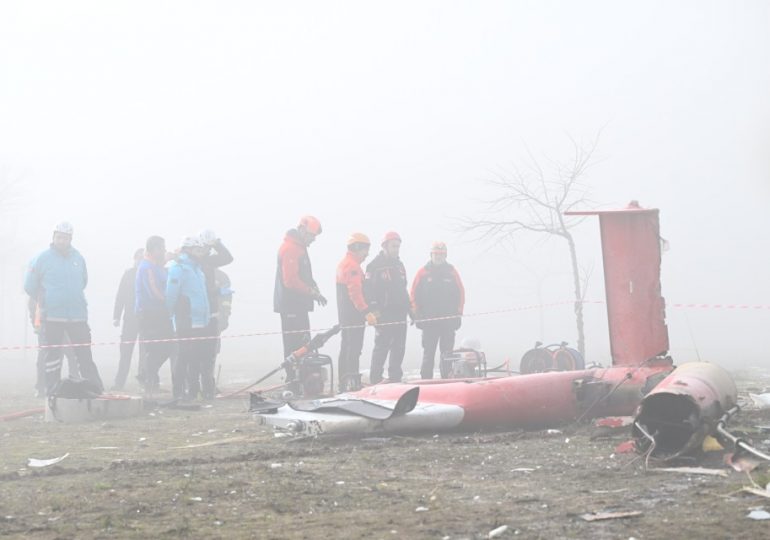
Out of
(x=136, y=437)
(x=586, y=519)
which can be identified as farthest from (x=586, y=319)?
(x=586, y=519)

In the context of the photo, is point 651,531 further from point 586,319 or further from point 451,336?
point 586,319

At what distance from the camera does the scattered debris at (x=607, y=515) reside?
4.87 m

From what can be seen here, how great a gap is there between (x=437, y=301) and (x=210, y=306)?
3.39m

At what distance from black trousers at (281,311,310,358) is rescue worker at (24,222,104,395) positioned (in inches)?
94.9

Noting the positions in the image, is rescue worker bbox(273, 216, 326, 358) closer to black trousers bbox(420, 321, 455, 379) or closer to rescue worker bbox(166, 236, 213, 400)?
rescue worker bbox(166, 236, 213, 400)

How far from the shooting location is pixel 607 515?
16.1 ft

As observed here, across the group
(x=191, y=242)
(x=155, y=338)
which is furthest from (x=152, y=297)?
(x=191, y=242)

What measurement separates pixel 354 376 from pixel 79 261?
3642 millimetres

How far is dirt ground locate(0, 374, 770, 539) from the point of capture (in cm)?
482

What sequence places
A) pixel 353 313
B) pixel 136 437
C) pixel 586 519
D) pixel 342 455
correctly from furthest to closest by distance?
pixel 353 313 < pixel 136 437 < pixel 342 455 < pixel 586 519

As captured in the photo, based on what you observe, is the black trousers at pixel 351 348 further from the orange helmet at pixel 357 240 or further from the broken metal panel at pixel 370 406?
the broken metal panel at pixel 370 406

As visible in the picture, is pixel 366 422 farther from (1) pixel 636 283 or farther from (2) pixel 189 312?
(2) pixel 189 312

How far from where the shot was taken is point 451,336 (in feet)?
51.6

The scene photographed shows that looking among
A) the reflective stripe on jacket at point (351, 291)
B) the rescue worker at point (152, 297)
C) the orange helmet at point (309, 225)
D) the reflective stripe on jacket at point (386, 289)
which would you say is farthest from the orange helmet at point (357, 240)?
the rescue worker at point (152, 297)
